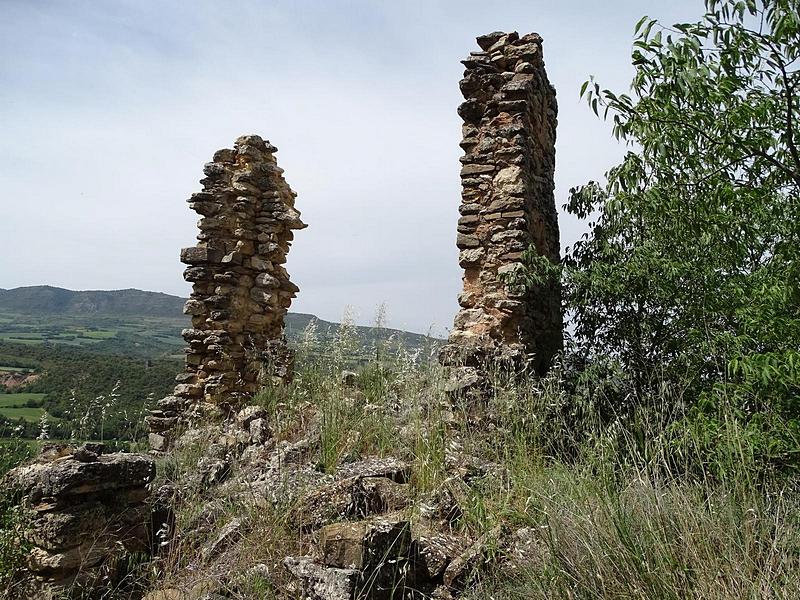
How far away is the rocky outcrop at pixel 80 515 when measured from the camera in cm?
343

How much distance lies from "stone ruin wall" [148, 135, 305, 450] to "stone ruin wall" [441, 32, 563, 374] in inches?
117

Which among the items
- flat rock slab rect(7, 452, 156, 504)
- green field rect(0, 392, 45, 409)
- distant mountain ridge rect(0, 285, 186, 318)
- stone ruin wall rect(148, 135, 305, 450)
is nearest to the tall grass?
flat rock slab rect(7, 452, 156, 504)

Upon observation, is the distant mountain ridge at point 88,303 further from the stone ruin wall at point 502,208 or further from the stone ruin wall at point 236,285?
the stone ruin wall at point 502,208

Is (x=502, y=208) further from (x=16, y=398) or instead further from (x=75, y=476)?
(x=16, y=398)

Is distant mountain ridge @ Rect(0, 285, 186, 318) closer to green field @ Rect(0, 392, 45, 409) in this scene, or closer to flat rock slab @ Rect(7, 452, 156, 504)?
green field @ Rect(0, 392, 45, 409)

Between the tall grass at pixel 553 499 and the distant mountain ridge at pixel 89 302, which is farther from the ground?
the distant mountain ridge at pixel 89 302

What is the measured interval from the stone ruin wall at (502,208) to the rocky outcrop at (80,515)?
316 centimetres

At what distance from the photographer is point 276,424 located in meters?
6.45

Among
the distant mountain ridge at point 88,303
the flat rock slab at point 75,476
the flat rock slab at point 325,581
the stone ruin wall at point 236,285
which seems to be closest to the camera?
the flat rock slab at point 325,581

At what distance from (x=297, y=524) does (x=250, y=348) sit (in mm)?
5015

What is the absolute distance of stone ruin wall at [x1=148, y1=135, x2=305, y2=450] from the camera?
822cm

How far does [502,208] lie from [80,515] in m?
4.84

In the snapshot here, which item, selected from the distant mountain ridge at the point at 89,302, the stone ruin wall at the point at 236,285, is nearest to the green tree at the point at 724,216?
the stone ruin wall at the point at 236,285

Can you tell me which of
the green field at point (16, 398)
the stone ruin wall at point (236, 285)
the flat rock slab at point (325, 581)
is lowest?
the green field at point (16, 398)
